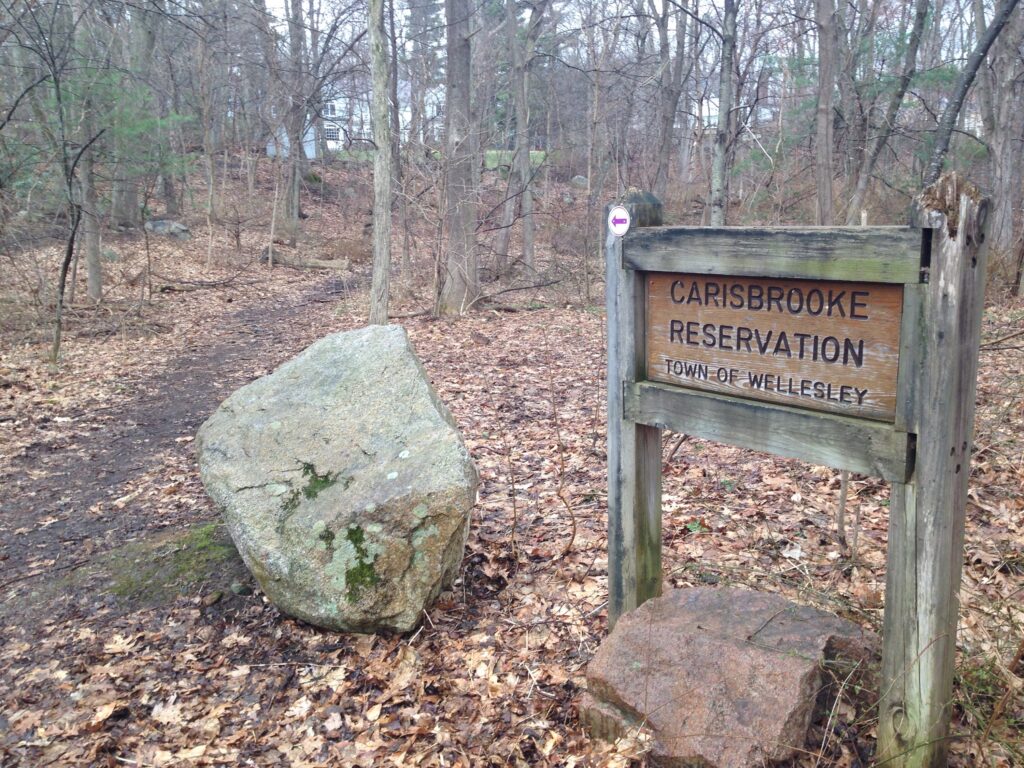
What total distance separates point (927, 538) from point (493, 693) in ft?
6.87

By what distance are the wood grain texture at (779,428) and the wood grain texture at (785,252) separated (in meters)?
0.48

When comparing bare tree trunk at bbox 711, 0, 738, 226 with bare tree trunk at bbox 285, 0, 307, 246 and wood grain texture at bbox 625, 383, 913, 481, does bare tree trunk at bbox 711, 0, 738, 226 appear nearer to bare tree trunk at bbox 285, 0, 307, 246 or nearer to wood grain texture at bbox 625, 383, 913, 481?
wood grain texture at bbox 625, 383, 913, 481

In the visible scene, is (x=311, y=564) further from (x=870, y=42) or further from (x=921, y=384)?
(x=870, y=42)

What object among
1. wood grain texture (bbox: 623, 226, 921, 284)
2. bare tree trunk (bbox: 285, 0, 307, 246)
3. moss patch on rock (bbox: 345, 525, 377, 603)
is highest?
bare tree trunk (bbox: 285, 0, 307, 246)

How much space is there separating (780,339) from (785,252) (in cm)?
31

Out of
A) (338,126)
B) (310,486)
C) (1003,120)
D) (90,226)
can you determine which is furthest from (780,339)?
(338,126)

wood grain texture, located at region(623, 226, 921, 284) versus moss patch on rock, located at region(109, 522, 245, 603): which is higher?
wood grain texture, located at region(623, 226, 921, 284)

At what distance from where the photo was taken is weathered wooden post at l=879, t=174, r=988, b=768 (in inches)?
86.1

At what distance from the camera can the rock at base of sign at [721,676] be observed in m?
2.77

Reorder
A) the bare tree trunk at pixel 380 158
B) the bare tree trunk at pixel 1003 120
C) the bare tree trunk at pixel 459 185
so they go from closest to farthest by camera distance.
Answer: the bare tree trunk at pixel 380 158
the bare tree trunk at pixel 1003 120
the bare tree trunk at pixel 459 185

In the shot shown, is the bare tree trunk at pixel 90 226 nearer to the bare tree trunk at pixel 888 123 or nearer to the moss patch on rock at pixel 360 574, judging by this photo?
the moss patch on rock at pixel 360 574

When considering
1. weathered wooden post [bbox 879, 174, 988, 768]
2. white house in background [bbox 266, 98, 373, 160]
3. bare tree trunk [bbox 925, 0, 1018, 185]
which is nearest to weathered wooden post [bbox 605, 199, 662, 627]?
weathered wooden post [bbox 879, 174, 988, 768]

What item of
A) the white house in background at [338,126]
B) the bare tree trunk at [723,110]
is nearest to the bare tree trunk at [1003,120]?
the bare tree trunk at [723,110]

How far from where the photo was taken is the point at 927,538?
2.39 metres
